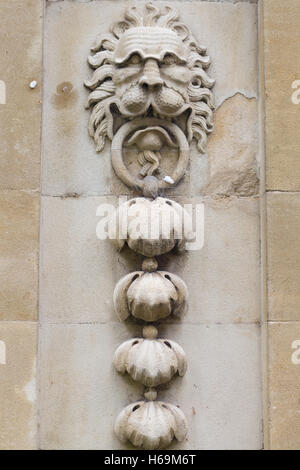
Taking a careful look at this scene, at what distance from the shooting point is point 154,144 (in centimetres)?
386

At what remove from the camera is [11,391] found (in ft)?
12.0

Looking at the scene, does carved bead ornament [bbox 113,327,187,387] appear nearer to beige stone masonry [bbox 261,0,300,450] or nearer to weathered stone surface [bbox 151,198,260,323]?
weathered stone surface [bbox 151,198,260,323]

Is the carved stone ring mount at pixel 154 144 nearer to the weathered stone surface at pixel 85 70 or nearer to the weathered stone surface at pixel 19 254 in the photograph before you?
the weathered stone surface at pixel 85 70

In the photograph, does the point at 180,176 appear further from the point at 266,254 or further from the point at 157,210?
the point at 266,254

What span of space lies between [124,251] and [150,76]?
2.43 feet

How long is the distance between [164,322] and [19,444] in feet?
2.53

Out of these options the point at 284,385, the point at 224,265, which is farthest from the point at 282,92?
the point at 284,385

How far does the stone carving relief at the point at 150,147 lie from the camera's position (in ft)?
12.0

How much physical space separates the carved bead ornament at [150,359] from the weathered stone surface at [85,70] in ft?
2.15

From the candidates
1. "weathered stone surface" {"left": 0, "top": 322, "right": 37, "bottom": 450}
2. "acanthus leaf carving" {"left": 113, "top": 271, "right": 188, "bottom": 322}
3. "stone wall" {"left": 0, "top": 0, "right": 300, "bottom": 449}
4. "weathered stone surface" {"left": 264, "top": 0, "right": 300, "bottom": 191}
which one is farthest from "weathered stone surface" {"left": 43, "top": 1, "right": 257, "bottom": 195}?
"weathered stone surface" {"left": 0, "top": 322, "right": 37, "bottom": 450}

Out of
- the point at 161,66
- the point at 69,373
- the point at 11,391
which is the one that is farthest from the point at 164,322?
the point at 161,66

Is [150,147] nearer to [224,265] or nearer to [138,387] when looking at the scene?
[224,265]

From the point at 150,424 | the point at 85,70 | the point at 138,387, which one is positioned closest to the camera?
the point at 150,424

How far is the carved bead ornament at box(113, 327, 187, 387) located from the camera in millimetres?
3627
